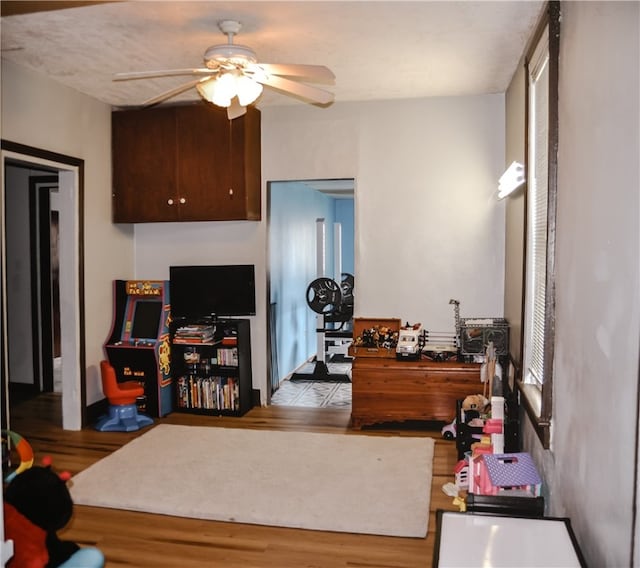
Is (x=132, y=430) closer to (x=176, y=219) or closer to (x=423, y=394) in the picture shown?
(x=176, y=219)

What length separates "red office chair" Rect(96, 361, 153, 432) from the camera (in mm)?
4848

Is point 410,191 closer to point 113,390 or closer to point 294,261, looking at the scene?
point 294,261

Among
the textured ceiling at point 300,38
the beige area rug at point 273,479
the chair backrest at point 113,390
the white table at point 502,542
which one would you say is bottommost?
the beige area rug at point 273,479

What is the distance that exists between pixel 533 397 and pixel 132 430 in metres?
3.15

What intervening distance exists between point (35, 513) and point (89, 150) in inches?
150

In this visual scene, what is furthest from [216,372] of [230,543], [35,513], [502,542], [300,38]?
[502,542]

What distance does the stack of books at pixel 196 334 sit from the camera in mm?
5289

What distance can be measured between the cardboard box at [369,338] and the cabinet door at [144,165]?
75.3 inches

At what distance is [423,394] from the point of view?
4672mm

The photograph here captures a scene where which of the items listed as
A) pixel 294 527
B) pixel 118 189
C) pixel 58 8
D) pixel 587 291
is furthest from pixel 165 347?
pixel 587 291

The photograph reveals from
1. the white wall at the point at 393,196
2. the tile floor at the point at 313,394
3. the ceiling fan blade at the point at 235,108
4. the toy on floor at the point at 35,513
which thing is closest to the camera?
the toy on floor at the point at 35,513

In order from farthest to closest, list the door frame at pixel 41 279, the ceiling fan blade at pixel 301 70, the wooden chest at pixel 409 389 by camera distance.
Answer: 1. the door frame at pixel 41 279
2. the wooden chest at pixel 409 389
3. the ceiling fan blade at pixel 301 70

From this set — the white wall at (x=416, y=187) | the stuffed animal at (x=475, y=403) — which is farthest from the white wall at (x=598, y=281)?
the white wall at (x=416, y=187)

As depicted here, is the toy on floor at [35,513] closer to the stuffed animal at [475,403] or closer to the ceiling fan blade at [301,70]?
the ceiling fan blade at [301,70]
